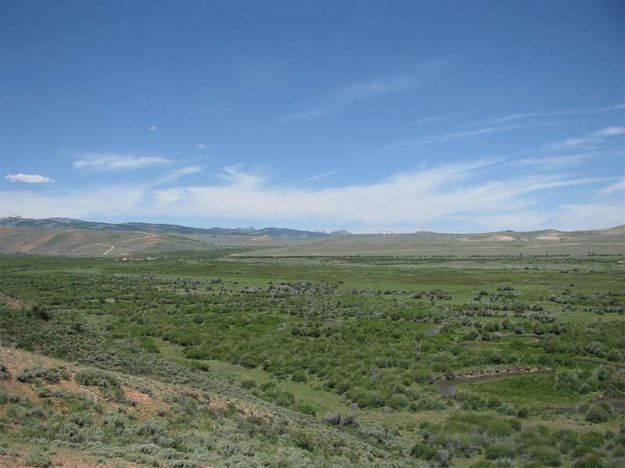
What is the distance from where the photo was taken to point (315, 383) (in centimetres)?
2466

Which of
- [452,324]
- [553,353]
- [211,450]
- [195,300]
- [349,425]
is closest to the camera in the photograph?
[211,450]

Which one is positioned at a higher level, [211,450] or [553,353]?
[211,450]

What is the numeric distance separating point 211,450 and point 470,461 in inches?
352

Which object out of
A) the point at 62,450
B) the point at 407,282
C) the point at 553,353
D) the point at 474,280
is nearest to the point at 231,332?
the point at 553,353

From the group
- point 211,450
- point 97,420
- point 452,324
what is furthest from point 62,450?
point 452,324

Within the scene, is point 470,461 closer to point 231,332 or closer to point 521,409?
point 521,409

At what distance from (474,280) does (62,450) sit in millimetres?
74887

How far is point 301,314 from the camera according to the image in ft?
149

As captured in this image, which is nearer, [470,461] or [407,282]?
[470,461]

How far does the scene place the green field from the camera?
1200 cm

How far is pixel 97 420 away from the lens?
12.0 meters

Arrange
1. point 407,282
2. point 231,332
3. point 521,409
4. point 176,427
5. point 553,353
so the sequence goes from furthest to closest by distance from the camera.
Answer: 1. point 407,282
2. point 231,332
3. point 553,353
4. point 521,409
5. point 176,427

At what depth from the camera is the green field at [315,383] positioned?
39.4 feet

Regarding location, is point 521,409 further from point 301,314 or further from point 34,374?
point 301,314
